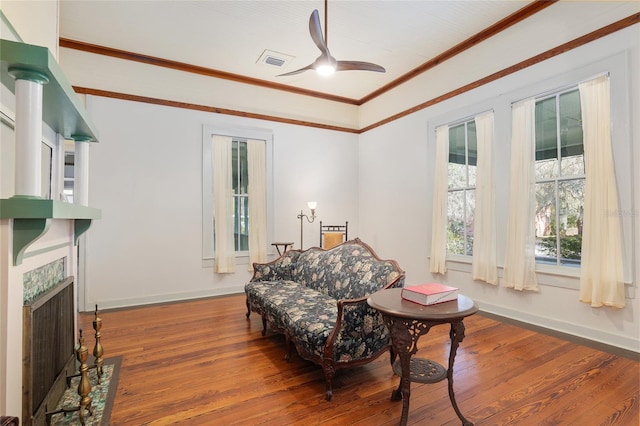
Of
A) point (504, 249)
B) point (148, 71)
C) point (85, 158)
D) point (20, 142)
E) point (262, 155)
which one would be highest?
point (148, 71)

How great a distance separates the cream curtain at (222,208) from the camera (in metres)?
4.94

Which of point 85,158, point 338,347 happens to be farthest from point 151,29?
point 338,347

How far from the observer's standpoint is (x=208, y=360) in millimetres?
2738

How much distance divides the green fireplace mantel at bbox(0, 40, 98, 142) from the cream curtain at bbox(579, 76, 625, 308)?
412 cm

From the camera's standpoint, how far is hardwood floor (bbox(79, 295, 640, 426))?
6.42 feet

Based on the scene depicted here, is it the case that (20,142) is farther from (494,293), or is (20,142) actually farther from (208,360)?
(494,293)

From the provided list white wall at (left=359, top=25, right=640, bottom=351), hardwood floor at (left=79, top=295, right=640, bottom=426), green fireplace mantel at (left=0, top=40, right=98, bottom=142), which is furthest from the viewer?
white wall at (left=359, top=25, right=640, bottom=351)

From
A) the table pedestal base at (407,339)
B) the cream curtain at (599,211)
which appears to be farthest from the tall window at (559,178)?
the table pedestal base at (407,339)

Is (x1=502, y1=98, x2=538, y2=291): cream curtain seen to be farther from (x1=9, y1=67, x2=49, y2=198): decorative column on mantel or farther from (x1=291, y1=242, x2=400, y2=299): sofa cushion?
(x1=9, y1=67, x2=49, y2=198): decorative column on mantel

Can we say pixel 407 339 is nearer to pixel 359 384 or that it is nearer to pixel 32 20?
pixel 359 384

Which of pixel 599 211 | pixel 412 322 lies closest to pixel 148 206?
pixel 412 322

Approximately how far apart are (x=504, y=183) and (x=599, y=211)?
103 cm

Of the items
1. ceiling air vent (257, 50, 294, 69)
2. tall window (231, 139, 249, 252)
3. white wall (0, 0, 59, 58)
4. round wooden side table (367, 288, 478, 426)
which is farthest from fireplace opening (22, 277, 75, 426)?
ceiling air vent (257, 50, 294, 69)

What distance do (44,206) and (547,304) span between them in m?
4.33
